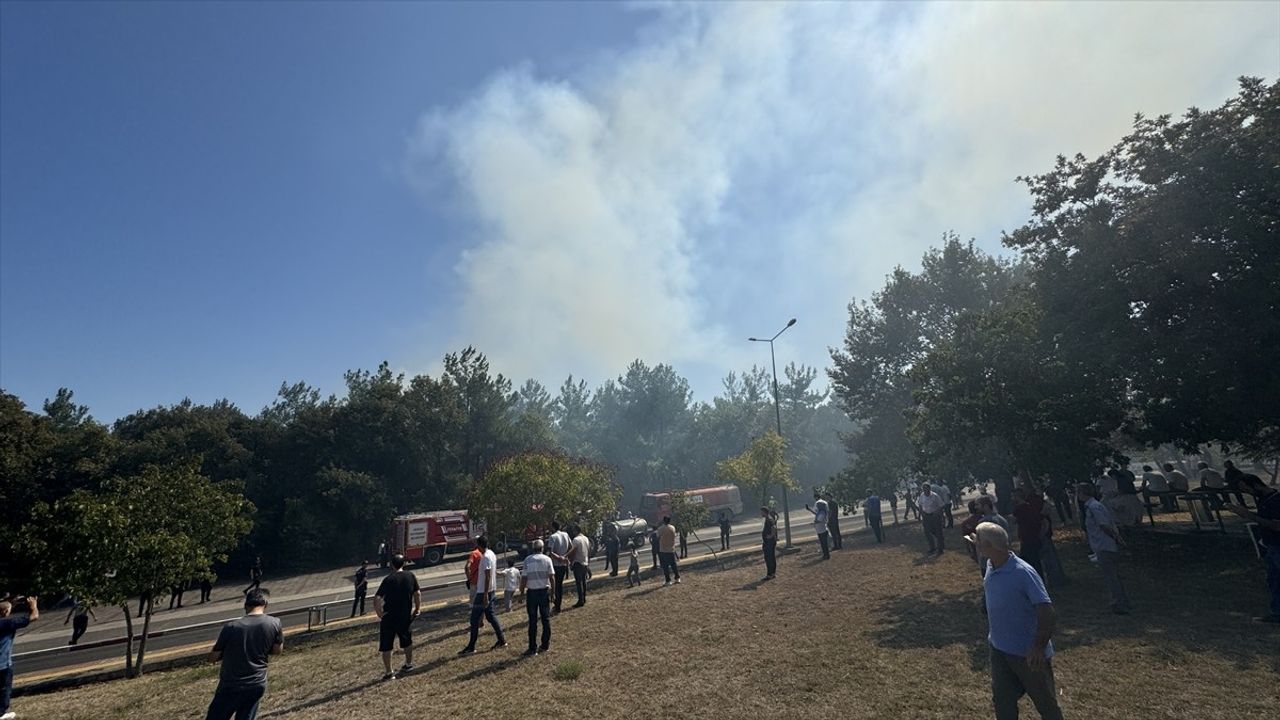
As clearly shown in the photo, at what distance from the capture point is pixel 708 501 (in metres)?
42.9

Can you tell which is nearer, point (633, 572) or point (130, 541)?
point (130, 541)

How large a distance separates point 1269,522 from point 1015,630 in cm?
649

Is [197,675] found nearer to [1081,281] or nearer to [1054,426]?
[1054,426]

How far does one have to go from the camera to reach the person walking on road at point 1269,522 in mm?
7691

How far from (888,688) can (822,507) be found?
11.3m

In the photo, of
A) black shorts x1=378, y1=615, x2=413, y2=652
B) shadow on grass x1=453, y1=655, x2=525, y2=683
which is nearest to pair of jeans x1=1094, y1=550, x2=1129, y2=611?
shadow on grass x1=453, y1=655, x2=525, y2=683

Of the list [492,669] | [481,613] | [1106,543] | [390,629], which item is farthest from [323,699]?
[1106,543]

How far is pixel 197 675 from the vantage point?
36.0ft

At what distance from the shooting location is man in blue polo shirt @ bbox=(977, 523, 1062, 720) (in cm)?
423

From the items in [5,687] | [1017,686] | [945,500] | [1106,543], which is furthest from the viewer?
[945,500]

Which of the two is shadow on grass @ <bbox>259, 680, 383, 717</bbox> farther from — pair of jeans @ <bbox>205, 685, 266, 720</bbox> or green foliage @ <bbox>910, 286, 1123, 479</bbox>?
green foliage @ <bbox>910, 286, 1123, 479</bbox>

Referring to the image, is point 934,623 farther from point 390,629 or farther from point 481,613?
point 390,629

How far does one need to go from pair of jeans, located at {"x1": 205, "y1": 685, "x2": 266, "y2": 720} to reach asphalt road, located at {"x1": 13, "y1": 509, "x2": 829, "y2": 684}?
12.2 meters

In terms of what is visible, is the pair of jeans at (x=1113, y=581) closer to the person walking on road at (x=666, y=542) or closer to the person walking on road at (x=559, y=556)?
the person walking on road at (x=666, y=542)
